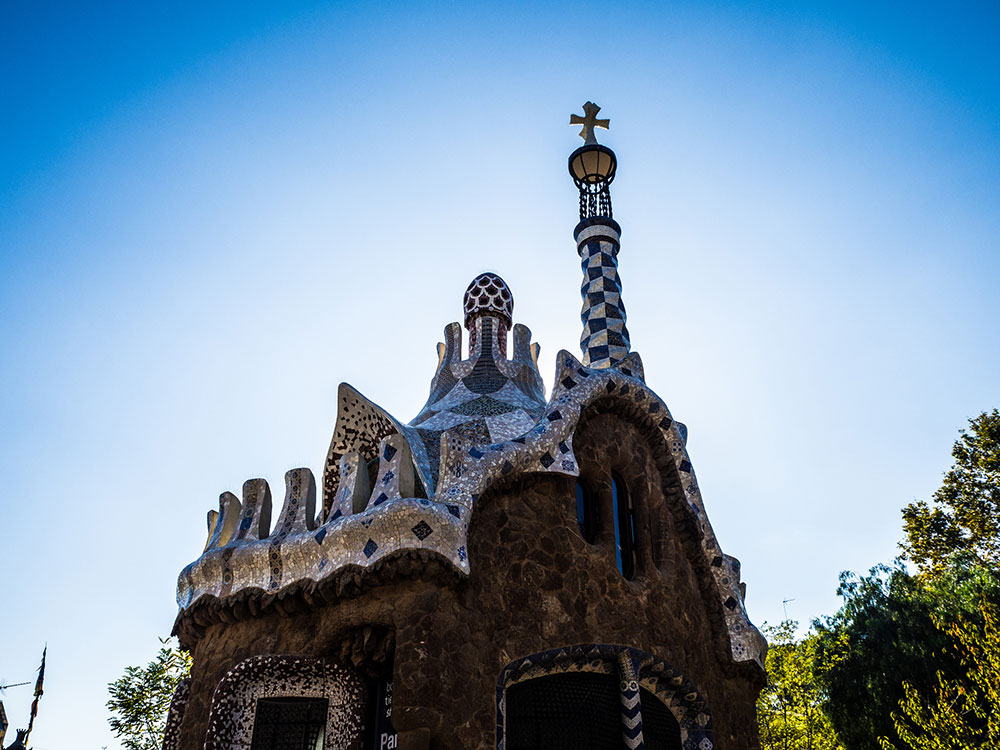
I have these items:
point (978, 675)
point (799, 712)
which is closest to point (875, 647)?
point (799, 712)

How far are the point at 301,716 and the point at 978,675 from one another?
24.9ft

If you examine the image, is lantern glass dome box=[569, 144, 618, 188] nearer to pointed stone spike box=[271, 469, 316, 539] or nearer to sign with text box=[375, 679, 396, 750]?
pointed stone spike box=[271, 469, 316, 539]

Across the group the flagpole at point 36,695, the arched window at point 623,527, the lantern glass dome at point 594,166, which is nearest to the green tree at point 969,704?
the arched window at point 623,527

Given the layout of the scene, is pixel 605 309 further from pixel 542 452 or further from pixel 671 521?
pixel 542 452

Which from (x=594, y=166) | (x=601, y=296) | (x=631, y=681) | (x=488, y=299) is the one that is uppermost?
(x=594, y=166)

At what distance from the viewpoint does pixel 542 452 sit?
5.94 metres

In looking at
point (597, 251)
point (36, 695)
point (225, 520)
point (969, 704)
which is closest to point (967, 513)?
point (969, 704)

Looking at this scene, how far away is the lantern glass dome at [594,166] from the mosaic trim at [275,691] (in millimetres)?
7365

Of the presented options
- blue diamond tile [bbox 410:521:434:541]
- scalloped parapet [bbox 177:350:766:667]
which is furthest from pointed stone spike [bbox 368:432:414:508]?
blue diamond tile [bbox 410:521:434:541]

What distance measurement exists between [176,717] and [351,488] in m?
2.02

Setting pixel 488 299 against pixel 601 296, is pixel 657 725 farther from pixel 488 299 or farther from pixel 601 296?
pixel 601 296

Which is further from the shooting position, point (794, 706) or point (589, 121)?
point (794, 706)

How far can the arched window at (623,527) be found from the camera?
6470mm

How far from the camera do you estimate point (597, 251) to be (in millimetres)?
10188
